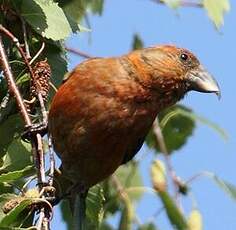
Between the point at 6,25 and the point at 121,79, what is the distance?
0.71 metres

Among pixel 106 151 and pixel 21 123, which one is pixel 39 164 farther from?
pixel 106 151

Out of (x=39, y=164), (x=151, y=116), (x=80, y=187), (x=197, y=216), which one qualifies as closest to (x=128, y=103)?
(x=151, y=116)

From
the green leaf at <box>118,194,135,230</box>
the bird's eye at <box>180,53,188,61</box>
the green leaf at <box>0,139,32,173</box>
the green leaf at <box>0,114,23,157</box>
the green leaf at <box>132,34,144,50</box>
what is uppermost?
the green leaf at <box>0,114,23,157</box>

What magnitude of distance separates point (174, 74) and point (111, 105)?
1.19 ft

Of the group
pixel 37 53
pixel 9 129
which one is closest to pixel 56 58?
pixel 37 53

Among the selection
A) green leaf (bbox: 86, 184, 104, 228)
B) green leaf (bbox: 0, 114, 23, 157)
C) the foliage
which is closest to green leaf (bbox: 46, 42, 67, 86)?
the foliage

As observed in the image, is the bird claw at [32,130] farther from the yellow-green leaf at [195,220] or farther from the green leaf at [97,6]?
the green leaf at [97,6]

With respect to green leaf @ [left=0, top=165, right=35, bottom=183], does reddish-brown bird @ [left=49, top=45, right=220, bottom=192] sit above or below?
below

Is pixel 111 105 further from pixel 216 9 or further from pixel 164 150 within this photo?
pixel 216 9

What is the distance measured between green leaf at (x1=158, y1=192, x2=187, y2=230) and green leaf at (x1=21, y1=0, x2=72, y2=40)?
83 cm

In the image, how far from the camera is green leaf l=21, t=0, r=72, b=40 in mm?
3438

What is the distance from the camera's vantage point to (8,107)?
351 centimetres

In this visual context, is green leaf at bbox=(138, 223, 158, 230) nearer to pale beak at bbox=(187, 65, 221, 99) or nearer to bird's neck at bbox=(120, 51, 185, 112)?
bird's neck at bbox=(120, 51, 185, 112)

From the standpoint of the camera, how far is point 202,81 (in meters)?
4.10
